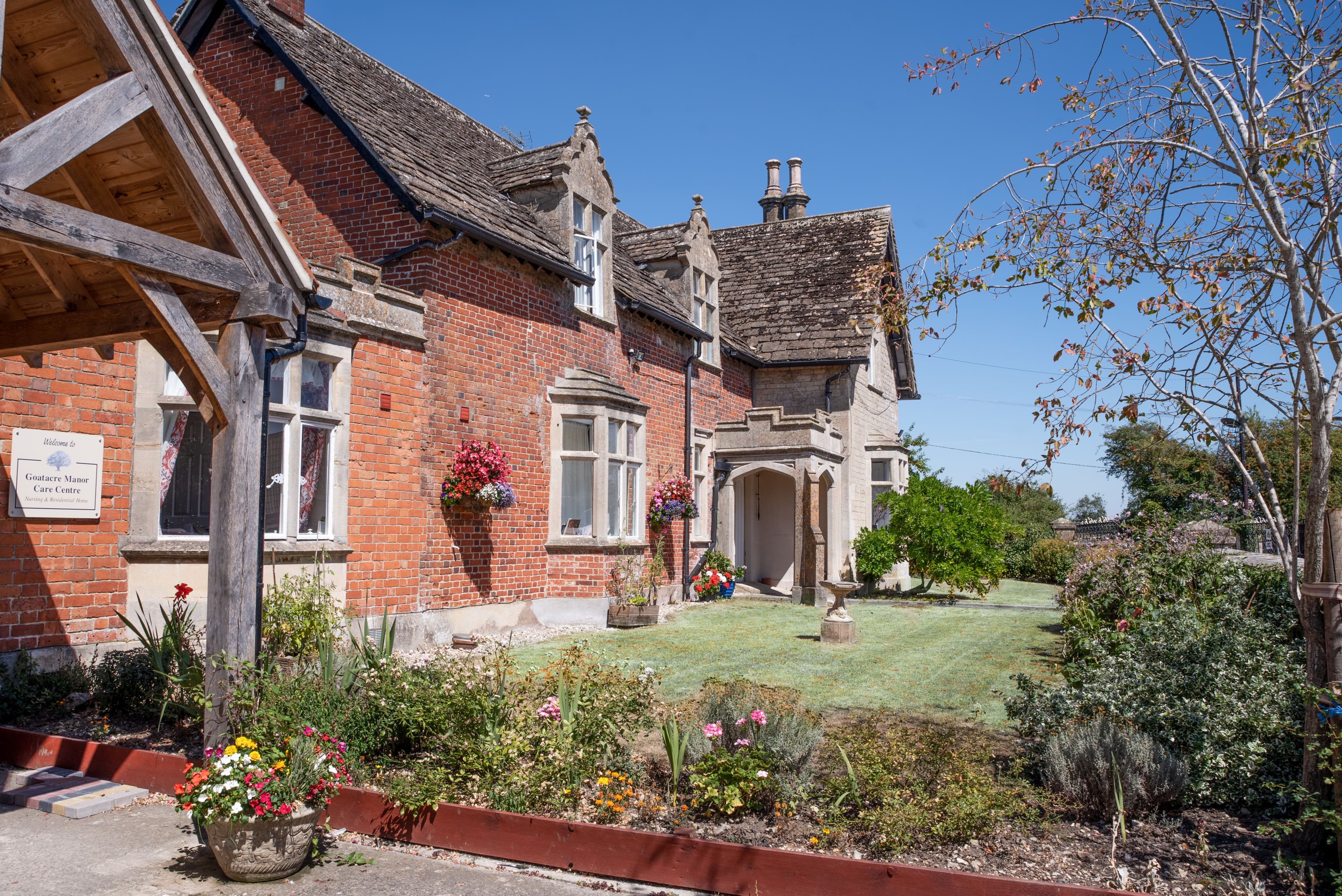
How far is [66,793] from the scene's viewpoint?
19.0 ft

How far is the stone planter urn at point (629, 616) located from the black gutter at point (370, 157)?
17.7ft

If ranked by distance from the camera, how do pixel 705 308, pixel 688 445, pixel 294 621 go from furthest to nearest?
pixel 705 308
pixel 688 445
pixel 294 621

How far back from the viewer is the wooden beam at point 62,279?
6301 mm

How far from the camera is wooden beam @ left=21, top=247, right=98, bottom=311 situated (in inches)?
248

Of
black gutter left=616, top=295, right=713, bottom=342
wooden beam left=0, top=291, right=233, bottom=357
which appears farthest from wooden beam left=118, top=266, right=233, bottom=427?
black gutter left=616, top=295, right=713, bottom=342

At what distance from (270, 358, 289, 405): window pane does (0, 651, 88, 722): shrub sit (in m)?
3.41

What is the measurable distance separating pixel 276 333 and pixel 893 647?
934 centimetres

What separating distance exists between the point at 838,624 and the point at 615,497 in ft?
14.8

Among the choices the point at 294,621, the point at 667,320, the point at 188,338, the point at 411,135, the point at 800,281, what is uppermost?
the point at 800,281

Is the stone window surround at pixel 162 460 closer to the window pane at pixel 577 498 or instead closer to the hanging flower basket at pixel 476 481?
the hanging flower basket at pixel 476 481

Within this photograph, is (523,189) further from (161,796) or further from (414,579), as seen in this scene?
(161,796)

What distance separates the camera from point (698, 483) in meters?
19.6

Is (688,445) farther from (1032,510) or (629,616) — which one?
(1032,510)

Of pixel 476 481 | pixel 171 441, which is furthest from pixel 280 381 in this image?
pixel 476 481
